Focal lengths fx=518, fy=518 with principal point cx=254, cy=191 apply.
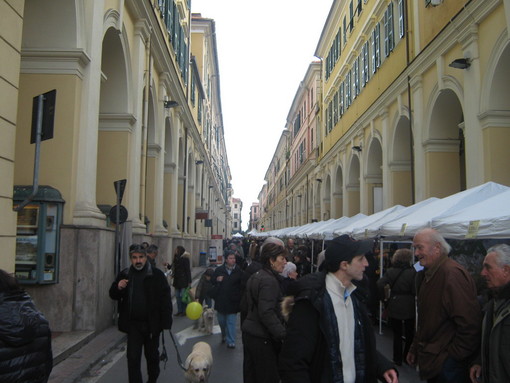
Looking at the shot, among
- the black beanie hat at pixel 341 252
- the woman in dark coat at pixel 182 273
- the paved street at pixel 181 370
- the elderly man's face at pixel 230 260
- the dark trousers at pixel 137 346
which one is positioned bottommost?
the paved street at pixel 181 370

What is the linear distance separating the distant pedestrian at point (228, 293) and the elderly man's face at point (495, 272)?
5.26 metres

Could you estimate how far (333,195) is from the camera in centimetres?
3234

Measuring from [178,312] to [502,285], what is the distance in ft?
33.0

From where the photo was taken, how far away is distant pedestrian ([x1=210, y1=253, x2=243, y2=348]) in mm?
8727

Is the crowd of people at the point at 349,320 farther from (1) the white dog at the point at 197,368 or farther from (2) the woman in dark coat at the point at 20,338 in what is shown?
(2) the woman in dark coat at the point at 20,338

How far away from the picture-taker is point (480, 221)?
6.97m

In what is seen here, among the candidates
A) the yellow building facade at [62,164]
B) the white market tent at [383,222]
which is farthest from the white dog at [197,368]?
the white market tent at [383,222]

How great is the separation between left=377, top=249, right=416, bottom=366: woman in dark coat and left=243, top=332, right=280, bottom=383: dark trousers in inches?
141

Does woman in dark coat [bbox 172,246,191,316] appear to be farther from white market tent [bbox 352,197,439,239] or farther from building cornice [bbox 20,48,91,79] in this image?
building cornice [bbox 20,48,91,79]

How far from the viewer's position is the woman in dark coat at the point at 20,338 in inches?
119

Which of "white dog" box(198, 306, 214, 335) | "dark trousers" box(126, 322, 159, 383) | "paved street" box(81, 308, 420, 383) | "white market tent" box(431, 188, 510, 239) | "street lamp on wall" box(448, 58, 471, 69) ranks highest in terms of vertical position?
"street lamp on wall" box(448, 58, 471, 69)

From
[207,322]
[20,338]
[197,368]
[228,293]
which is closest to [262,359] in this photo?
[197,368]

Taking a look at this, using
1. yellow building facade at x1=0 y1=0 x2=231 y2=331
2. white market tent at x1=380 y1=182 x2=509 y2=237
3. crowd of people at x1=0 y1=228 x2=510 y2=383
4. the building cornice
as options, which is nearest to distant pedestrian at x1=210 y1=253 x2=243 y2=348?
yellow building facade at x1=0 y1=0 x2=231 y2=331

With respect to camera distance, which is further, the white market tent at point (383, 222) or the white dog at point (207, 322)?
→ the white market tent at point (383, 222)
